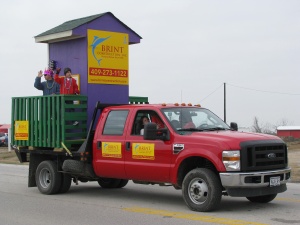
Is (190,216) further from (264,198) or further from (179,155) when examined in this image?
(264,198)

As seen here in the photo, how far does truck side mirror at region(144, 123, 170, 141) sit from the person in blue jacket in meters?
4.03

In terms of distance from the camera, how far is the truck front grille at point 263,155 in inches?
343

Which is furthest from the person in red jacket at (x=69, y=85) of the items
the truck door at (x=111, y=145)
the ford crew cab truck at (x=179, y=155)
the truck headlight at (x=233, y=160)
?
the truck headlight at (x=233, y=160)

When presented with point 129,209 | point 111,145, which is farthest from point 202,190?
point 111,145

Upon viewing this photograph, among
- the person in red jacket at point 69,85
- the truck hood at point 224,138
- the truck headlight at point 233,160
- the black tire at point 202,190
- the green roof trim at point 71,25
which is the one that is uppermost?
the green roof trim at point 71,25

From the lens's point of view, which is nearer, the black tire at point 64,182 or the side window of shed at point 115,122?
the side window of shed at point 115,122

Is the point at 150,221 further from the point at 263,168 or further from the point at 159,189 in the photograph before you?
the point at 159,189

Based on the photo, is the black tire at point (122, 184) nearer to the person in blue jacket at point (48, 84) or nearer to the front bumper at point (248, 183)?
the person in blue jacket at point (48, 84)

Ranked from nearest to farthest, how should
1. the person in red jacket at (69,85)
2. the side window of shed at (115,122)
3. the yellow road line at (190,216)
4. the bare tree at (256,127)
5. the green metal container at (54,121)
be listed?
the yellow road line at (190,216), the side window of shed at (115,122), the green metal container at (54,121), the person in red jacket at (69,85), the bare tree at (256,127)

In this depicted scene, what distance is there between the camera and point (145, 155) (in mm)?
9844

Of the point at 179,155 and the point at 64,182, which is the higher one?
the point at 179,155

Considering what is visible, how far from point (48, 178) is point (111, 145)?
2391 millimetres

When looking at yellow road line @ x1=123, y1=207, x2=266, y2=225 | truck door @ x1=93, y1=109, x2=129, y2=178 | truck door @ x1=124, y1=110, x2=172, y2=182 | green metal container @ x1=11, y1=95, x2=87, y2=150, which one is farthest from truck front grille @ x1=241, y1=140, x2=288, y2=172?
green metal container @ x1=11, y1=95, x2=87, y2=150

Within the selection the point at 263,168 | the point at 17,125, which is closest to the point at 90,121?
the point at 17,125
